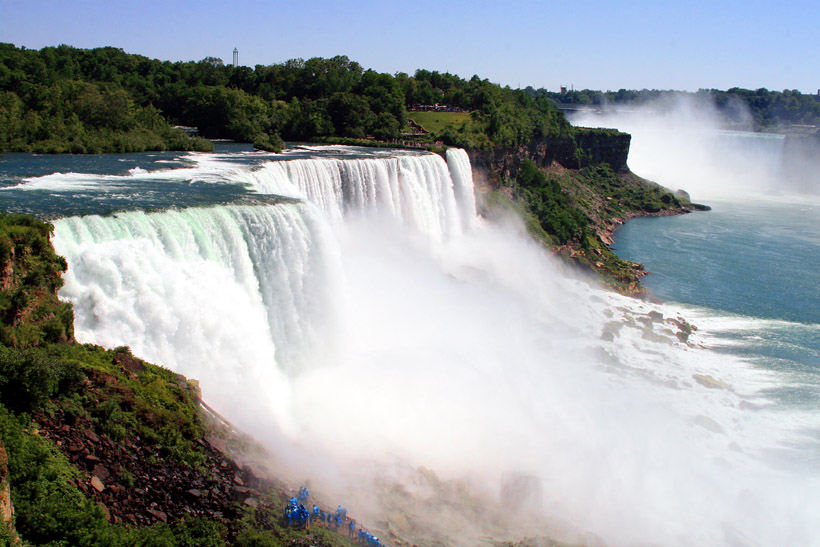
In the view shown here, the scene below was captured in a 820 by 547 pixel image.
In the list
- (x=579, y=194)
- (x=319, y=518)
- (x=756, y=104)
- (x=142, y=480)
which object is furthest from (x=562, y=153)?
(x=756, y=104)

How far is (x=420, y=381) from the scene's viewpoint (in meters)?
16.4

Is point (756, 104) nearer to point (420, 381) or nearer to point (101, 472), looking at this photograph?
point (420, 381)

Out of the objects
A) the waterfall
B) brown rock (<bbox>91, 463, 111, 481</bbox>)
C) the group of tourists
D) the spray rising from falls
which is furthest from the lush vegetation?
brown rock (<bbox>91, 463, 111, 481</bbox>)

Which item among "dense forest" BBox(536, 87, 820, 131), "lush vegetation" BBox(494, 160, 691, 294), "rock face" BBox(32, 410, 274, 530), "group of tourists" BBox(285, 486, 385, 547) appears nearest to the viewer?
"rock face" BBox(32, 410, 274, 530)

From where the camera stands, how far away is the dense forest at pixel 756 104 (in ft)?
402

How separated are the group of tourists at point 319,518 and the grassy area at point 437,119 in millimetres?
33943

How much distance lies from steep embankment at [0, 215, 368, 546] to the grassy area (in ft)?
109

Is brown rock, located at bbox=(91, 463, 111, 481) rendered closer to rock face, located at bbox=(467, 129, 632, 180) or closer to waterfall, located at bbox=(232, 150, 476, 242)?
waterfall, located at bbox=(232, 150, 476, 242)

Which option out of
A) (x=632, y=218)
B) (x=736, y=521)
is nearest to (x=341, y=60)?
(x=632, y=218)

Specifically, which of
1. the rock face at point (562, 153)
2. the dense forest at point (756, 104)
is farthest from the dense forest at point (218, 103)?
the dense forest at point (756, 104)

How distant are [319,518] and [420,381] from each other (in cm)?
679

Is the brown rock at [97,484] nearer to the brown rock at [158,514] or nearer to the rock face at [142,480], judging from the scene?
the rock face at [142,480]

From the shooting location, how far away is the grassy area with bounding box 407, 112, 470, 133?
43.0 metres

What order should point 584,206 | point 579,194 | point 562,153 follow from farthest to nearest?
1. point 562,153
2. point 579,194
3. point 584,206
